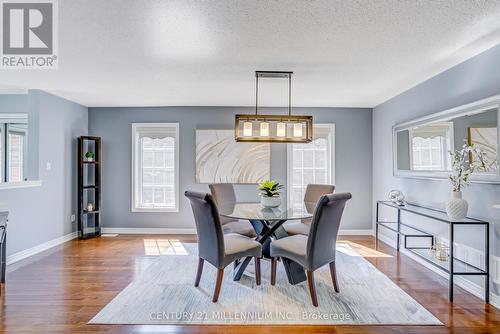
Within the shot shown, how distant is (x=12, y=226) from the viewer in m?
3.70

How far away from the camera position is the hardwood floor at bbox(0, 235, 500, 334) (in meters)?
2.19

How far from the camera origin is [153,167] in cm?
536

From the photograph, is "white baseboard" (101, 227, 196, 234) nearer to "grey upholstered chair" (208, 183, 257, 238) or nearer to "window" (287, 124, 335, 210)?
"grey upholstered chair" (208, 183, 257, 238)

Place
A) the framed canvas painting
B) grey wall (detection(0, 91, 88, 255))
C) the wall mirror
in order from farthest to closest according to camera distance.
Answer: the framed canvas painting
the wall mirror
grey wall (detection(0, 91, 88, 255))

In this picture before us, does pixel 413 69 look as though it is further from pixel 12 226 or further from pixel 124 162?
pixel 12 226

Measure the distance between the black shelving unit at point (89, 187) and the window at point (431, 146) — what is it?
16.4 feet

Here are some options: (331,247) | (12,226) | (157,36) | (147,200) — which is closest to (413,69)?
(331,247)

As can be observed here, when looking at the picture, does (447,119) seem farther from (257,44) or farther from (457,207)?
(257,44)

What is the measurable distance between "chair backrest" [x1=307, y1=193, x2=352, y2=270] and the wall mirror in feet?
16.0

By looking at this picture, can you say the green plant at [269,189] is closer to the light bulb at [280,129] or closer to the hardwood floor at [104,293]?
the light bulb at [280,129]

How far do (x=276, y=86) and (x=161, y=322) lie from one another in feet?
10.1

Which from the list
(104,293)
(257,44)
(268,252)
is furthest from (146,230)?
(257,44)

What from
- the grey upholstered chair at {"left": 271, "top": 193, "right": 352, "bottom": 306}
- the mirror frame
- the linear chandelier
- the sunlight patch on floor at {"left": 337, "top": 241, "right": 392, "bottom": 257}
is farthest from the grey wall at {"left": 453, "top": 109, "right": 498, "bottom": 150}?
the sunlight patch on floor at {"left": 337, "top": 241, "right": 392, "bottom": 257}

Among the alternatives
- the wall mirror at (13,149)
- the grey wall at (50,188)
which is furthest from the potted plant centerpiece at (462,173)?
the wall mirror at (13,149)
